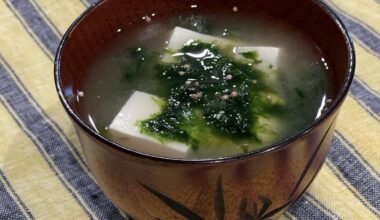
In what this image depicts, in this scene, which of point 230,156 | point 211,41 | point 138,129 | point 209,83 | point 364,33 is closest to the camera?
point 230,156

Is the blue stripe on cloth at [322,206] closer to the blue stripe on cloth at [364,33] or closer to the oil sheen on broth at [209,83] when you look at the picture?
the oil sheen on broth at [209,83]

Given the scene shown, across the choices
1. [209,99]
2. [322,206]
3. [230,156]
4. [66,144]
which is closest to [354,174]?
[322,206]

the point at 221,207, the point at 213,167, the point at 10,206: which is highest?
the point at 213,167

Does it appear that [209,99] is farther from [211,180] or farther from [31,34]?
[31,34]

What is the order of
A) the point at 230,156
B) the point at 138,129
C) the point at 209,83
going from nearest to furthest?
the point at 230,156, the point at 138,129, the point at 209,83

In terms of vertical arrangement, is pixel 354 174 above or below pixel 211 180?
below

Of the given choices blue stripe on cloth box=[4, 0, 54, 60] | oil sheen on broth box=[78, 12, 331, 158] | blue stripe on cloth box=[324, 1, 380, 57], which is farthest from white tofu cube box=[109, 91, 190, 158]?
blue stripe on cloth box=[324, 1, 380, 57]

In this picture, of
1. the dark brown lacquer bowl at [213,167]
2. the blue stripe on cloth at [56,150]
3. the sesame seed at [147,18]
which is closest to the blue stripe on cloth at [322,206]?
the dark brown lacquer bowl at [213,167]
